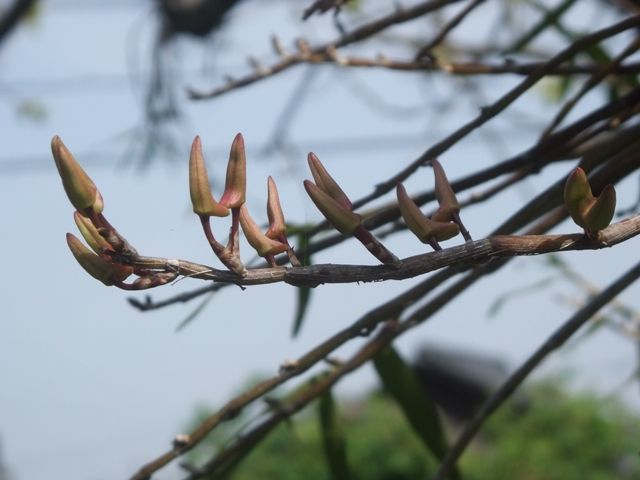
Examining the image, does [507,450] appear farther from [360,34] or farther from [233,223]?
[233,223]

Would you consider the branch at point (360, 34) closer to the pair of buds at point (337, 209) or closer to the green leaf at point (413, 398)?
the green leaf at point (413, 398)

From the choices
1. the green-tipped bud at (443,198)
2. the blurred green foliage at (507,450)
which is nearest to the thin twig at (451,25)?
the green-tipped bud at (443,198)

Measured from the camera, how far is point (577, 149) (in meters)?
0.58

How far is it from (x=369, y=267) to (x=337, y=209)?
0.02 metres

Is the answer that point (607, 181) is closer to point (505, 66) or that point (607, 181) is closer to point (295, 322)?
point (505, 66)

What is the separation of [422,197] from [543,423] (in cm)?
203

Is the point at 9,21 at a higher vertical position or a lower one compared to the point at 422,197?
higher

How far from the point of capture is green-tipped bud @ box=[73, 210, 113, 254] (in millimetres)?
311

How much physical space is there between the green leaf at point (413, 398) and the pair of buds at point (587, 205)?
0.38m

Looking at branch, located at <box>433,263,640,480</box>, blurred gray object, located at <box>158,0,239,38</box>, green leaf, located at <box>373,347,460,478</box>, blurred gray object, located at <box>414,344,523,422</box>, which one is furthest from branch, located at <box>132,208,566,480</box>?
blurred gray object, located at <box>414,344,523,422</box>

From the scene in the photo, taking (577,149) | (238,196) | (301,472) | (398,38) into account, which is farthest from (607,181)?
(301,472)

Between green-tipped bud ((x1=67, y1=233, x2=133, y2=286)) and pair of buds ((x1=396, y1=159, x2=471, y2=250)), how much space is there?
3.3 inches

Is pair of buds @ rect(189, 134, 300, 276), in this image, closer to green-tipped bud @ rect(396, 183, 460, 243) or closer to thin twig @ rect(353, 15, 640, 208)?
green-tipped bud @ rect(396, 183, 460, 243)

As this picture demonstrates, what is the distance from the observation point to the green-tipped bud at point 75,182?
303mm
